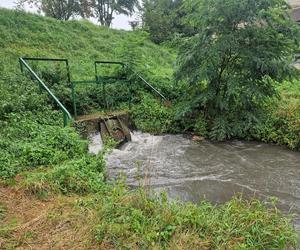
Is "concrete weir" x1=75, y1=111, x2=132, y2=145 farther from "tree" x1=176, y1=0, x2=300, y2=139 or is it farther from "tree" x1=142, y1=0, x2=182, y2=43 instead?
"tree" x1=142, y1=0, x2=182, y2=43

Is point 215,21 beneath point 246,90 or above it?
above

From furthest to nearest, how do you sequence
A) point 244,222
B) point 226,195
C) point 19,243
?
point 226,195
point 244,222
point 19,243

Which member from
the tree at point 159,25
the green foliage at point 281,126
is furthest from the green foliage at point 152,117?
the tree at point 159,25

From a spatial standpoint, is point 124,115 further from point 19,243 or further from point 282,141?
point 19,243

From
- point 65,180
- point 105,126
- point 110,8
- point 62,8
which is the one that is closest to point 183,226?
point 65,180

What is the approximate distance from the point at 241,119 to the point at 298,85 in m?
5.33

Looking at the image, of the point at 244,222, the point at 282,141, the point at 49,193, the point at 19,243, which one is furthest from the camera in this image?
the point at 282,141

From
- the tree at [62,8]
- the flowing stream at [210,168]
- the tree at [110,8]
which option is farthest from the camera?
the tree at [110,8]

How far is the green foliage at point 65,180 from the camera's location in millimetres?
4391

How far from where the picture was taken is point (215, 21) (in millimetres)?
8602

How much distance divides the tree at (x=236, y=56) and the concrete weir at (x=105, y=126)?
2.24 meters

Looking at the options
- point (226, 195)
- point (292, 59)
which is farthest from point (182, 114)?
point (226, 195)

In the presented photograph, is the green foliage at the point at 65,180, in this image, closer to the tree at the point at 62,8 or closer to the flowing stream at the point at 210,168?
the flowing stream at the point at 210,168

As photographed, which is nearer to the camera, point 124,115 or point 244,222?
point 244,222
